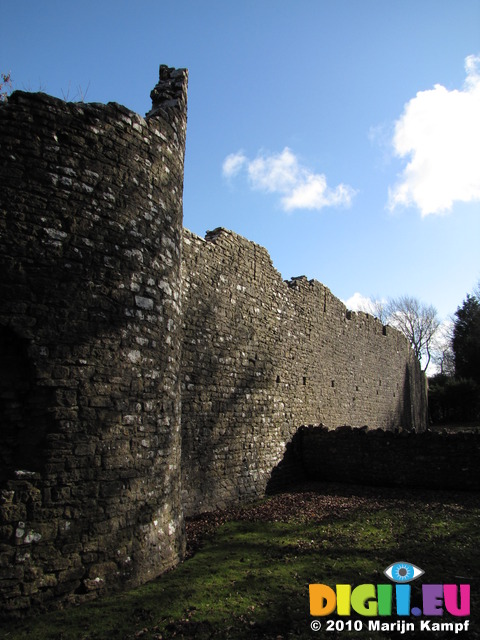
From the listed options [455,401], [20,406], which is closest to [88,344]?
[20,406]

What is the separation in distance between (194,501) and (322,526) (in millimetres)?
2243

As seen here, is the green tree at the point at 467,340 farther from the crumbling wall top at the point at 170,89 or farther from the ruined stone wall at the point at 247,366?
the crumbling wall top at the point at 170,89

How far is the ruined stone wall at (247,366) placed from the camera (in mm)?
8484

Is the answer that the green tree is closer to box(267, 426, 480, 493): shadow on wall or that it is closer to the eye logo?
box(267, 426, 480, 493): shadow on wall

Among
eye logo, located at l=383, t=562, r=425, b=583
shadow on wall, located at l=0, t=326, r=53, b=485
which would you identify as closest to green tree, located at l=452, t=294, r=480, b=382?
eye logo, located at l=383, t=562, r=425, b=583

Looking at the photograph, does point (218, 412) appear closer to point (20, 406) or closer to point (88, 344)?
point (88, 344)

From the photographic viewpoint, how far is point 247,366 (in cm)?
1023

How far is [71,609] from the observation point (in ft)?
13.2

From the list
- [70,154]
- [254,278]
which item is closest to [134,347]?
[70,154]

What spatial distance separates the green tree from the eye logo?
3114cm

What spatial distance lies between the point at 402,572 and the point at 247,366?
5.56 metres

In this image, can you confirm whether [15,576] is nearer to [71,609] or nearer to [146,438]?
[71,609]

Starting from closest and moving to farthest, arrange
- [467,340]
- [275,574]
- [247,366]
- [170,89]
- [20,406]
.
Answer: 1. [20,406]
2. [275,574]
3. [170,89]
4. [247,366]
5. [467,340]

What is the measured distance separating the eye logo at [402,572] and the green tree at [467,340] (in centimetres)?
3114
